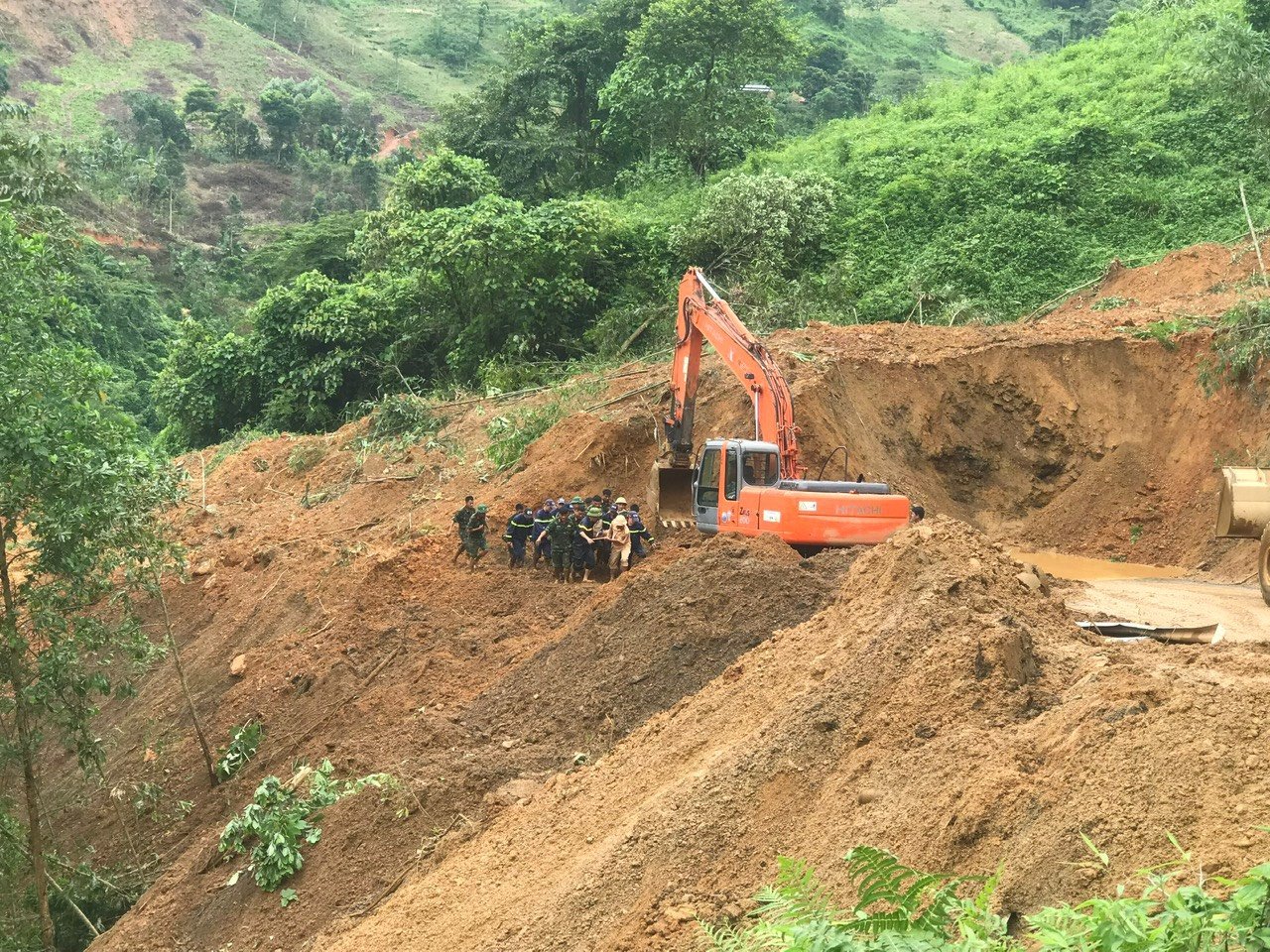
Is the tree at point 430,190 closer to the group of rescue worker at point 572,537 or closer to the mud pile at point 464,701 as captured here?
the group of rescue worker at point 572,537

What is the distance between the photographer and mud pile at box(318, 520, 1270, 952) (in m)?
6.16

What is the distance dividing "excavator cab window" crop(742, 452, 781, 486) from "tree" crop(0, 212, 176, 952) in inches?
278

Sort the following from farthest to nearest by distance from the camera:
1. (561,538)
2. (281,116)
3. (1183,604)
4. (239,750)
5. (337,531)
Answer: (281,116)
(337,531)
(561,538)
(239,750)
(1183,604)

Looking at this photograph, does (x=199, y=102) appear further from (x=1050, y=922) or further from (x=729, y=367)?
(x=1050, y=922)

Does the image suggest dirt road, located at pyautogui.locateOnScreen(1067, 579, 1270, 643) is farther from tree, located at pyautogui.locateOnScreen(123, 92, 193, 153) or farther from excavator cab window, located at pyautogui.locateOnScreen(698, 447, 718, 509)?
tree, located at pyautogui.locateOnScreen(123, 92, 193, 153)

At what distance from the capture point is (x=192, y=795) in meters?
15.3

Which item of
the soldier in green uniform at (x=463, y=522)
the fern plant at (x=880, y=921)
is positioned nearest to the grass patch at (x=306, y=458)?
the soldier in green uniform at (x=463, y=522)

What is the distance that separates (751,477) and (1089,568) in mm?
6462

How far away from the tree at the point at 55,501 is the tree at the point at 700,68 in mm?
27372

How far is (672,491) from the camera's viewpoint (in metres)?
20.8

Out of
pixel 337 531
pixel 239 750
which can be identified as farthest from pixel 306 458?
pixel 239 750

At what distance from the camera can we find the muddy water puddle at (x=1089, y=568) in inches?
780

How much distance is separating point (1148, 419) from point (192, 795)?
16059 millimetres

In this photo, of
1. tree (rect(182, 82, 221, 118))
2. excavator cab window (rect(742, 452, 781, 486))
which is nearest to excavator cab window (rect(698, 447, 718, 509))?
excavator cab window (rect(742, 452, 781, 486))
